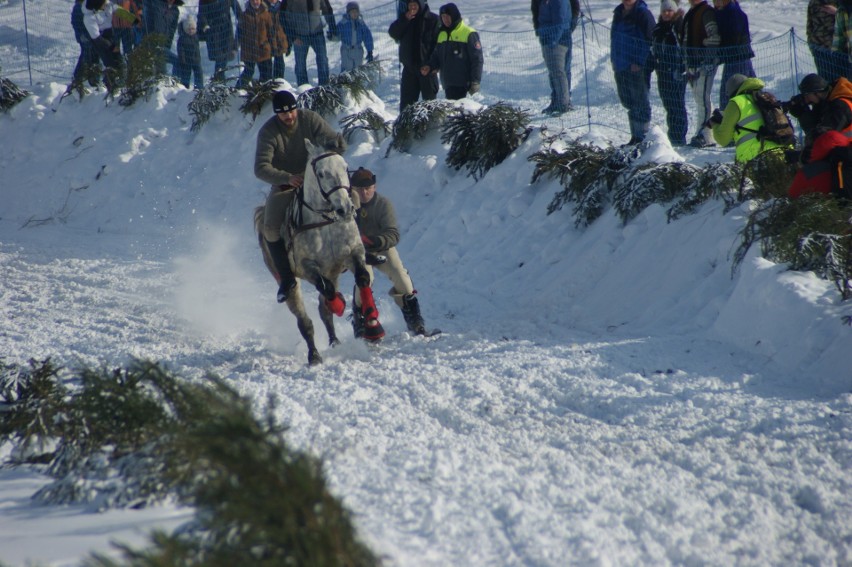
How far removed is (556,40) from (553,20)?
463mm

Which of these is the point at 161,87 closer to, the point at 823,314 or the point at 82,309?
the point at 82,309

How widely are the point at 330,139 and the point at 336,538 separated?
5749mm

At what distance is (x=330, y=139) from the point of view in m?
8.12

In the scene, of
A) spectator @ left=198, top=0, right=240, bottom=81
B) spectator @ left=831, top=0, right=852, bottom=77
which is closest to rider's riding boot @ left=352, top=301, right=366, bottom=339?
spectator @ left=831, top=0, right=852, bottom=77

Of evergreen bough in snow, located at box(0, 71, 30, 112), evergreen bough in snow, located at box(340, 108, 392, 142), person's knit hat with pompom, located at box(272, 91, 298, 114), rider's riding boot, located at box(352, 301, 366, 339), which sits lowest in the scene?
rider's riding boot, located at box(352, 301, 366, 339)

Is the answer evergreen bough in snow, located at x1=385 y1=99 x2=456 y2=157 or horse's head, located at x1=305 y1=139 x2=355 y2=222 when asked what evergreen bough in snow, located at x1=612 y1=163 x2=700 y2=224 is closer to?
horse's head, located at x1=305 y1=139 x2=355 y2=222

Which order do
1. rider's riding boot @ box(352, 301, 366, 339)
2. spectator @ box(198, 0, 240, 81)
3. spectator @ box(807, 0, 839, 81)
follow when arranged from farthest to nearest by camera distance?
spectator @ box(198, 0, 240, 81)
spectator @ box(807, 0, 839, 81)
rider's riding boot @ box(352, 301, 366, 339)

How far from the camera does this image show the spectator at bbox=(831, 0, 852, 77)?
997 cm

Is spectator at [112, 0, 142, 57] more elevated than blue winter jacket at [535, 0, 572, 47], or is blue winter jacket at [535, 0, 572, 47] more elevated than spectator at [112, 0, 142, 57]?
spectator at [112, 0, 142, 57]

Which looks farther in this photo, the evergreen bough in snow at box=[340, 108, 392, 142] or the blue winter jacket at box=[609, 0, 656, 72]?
the evergreen bough in snow at box=[340, 108, 392, 142]

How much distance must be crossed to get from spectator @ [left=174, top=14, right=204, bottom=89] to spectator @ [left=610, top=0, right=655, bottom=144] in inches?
360

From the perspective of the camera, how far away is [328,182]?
7176 mm

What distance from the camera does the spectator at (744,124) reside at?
8.88 metres

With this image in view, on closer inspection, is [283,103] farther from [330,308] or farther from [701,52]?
[701,52]
